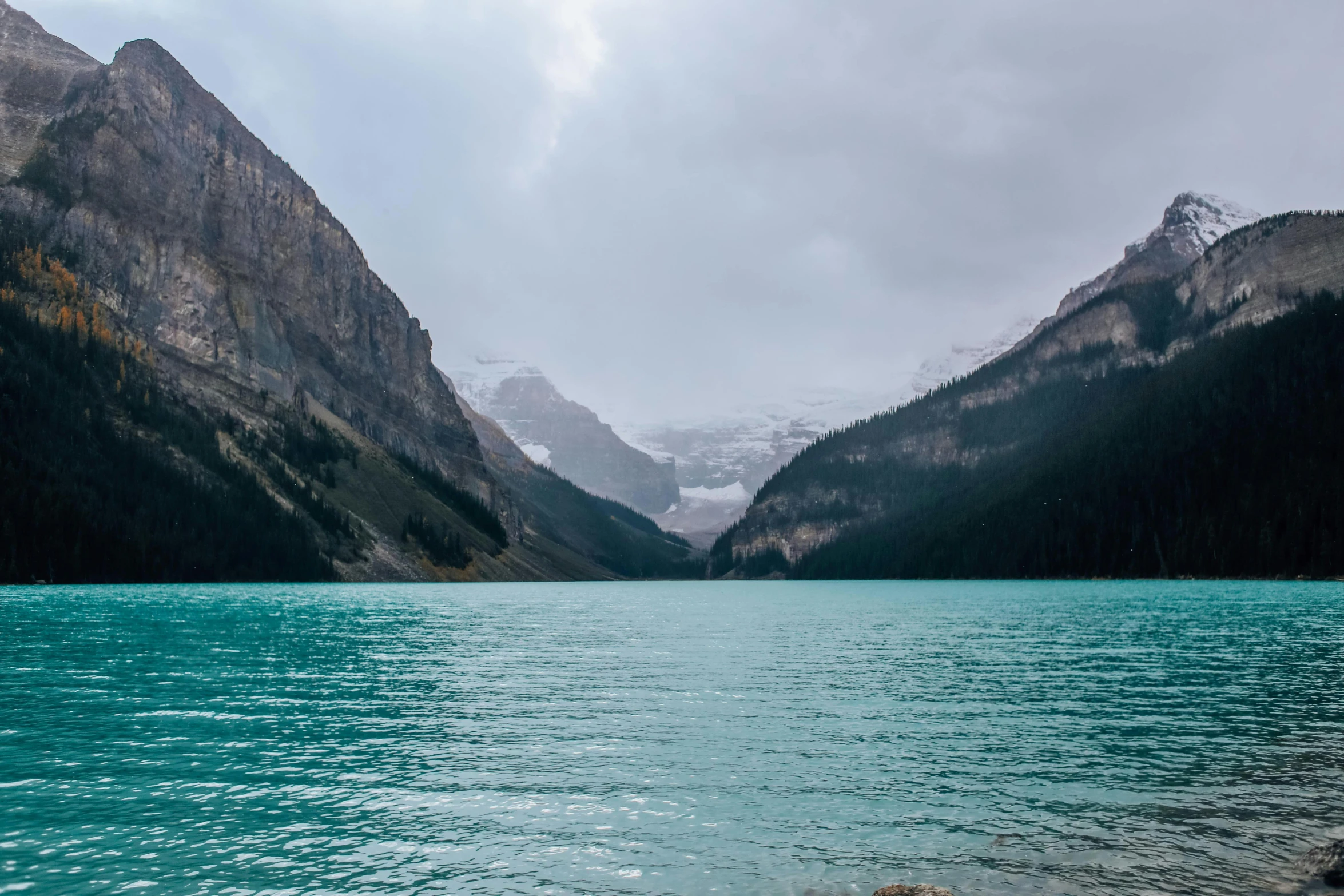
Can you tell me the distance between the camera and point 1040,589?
15125cm

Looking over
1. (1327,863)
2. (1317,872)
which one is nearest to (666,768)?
(1317,872)

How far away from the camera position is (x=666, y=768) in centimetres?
2520

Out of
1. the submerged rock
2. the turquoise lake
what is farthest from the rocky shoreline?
the turquoise lake

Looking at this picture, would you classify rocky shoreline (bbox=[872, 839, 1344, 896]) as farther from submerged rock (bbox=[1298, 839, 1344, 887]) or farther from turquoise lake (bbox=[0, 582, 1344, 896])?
turquoise lake (bbox=[0, 582, 1344, 896])

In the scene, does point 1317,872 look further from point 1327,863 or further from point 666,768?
point 666,768

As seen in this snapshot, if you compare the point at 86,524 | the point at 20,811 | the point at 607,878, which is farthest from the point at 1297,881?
the point at 86,524

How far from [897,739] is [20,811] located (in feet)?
78.5

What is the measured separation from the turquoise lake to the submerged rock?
371 mm

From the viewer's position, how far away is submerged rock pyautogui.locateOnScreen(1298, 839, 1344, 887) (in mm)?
15836

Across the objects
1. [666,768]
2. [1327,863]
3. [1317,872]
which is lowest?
[666,768]

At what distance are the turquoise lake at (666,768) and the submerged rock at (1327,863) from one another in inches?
14.6

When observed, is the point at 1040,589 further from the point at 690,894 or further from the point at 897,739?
the point at 690,894

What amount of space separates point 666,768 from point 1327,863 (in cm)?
1517

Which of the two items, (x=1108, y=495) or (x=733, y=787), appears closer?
(x=733, y=787)
